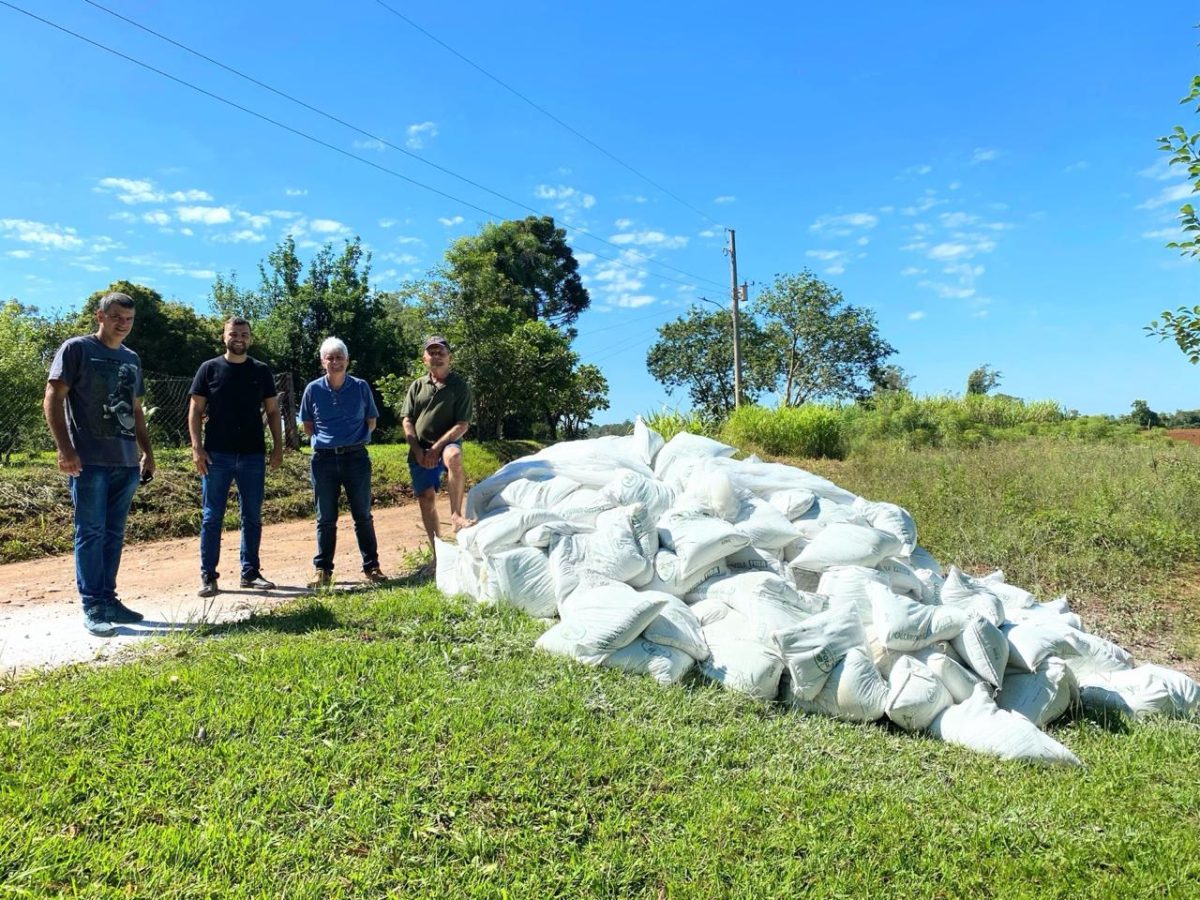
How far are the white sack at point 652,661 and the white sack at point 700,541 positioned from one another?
56cm

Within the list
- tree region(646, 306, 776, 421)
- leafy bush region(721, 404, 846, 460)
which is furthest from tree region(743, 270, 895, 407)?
leafy bush region(721, 404, 846, 460)

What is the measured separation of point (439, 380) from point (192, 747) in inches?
112

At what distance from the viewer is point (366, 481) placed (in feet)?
14.5

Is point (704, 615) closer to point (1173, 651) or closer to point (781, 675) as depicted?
point (781, 675)

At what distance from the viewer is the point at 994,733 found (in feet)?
8.68

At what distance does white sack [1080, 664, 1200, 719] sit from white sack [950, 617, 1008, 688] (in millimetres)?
592

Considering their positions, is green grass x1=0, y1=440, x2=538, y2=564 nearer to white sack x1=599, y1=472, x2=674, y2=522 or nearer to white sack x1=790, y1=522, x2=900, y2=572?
white sack x1=599, y1=472, x2=674, y2=522

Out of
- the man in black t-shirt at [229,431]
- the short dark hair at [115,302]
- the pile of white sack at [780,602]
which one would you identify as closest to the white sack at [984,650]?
the pile of white sack at [780,602]

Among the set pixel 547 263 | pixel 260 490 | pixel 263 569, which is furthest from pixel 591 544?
pixel 547 263

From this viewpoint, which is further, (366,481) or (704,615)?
(366,481)

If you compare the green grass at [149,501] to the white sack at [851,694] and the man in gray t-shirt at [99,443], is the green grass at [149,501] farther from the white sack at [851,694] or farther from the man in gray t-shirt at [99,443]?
the white sack at [851,694]

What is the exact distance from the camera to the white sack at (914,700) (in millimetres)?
2785

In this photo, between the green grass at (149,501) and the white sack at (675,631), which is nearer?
the white sack at (675,631)

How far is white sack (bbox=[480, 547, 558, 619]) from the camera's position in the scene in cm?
341
